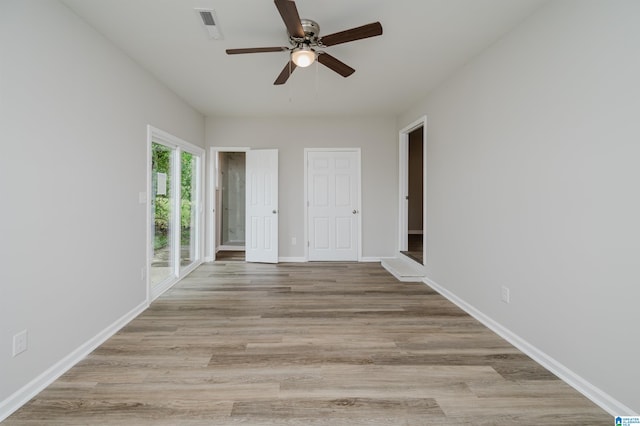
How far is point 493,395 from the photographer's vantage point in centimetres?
183

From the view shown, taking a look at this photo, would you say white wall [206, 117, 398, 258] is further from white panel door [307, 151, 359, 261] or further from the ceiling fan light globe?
the ceiling fan light globe

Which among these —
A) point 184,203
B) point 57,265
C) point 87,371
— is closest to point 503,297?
point 87,371

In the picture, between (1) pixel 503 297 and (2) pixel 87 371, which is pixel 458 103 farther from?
(2) pixel 87 371

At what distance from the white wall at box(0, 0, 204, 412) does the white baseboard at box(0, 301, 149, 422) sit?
3cm

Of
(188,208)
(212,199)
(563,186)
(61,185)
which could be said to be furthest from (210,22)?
(212,199)

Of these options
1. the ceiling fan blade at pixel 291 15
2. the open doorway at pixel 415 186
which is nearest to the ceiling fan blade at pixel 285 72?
the ceiling fan blade at pixel 291 15

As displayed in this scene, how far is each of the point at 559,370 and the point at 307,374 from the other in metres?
1.70

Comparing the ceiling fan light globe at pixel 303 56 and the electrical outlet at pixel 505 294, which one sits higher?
the ceiling fan light globe at pixel 303 56

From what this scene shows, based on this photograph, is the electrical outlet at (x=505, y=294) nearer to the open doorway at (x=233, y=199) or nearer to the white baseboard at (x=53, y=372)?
the white baseboard at (x=53, y=372)

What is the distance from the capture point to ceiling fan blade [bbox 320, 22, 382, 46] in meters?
2.08

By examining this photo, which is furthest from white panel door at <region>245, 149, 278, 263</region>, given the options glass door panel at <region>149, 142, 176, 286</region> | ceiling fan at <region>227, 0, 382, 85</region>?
ceiling fan at <region>227, 0, 382, 85</region>

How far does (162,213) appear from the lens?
3854mm

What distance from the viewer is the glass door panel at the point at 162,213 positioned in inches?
142

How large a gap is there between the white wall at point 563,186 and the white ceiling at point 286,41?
1.39 feet
